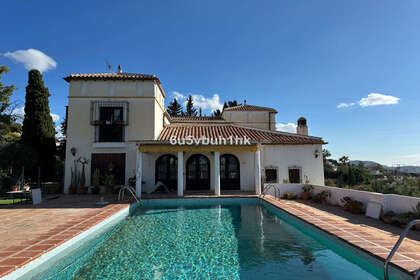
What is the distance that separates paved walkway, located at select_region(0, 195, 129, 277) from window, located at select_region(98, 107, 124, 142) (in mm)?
5967

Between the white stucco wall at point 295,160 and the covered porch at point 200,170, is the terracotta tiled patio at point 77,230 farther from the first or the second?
the white stucco wall at point 295,160

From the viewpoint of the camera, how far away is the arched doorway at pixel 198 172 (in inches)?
607

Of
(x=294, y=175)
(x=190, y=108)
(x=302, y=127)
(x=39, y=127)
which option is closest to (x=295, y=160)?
(x=294, y=175)

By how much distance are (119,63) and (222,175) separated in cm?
1325

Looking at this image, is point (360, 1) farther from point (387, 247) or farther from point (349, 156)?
point (349, 156)

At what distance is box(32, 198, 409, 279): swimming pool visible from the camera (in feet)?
14.0

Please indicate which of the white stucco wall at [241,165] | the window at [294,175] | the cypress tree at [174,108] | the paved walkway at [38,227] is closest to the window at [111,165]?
the white stucco wall at [241,165]

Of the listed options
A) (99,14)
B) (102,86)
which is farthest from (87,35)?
(102,86)

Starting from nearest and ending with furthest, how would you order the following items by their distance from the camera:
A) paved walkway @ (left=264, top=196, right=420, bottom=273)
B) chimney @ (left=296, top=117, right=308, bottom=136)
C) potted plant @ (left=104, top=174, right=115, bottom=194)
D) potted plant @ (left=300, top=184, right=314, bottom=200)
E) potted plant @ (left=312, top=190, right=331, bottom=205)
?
paved walkway @ (left=264, top=196, right=420, bottom=273)
potted plant @ (left=312, top=190, right=331, bottom=205)
potted plant @ (left=300, top=184, right=314, bottom=200)
potted plant @ (left=104, top=174, right=115, bottom=194)
chimney @ (left=296, top=117, right=308, bottom=136)

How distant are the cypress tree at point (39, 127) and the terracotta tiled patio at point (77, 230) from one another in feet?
25.5

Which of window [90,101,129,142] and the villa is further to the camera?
window [90,101,129,142]

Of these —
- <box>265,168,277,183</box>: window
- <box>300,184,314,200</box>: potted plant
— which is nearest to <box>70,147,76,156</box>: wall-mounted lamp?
<box>265,168,277,183</box>: window

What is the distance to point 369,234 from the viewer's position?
5.78m

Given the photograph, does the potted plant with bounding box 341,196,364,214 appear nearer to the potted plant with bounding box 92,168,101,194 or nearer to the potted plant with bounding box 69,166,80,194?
the potted plant with bounding box 92,168,101,194
